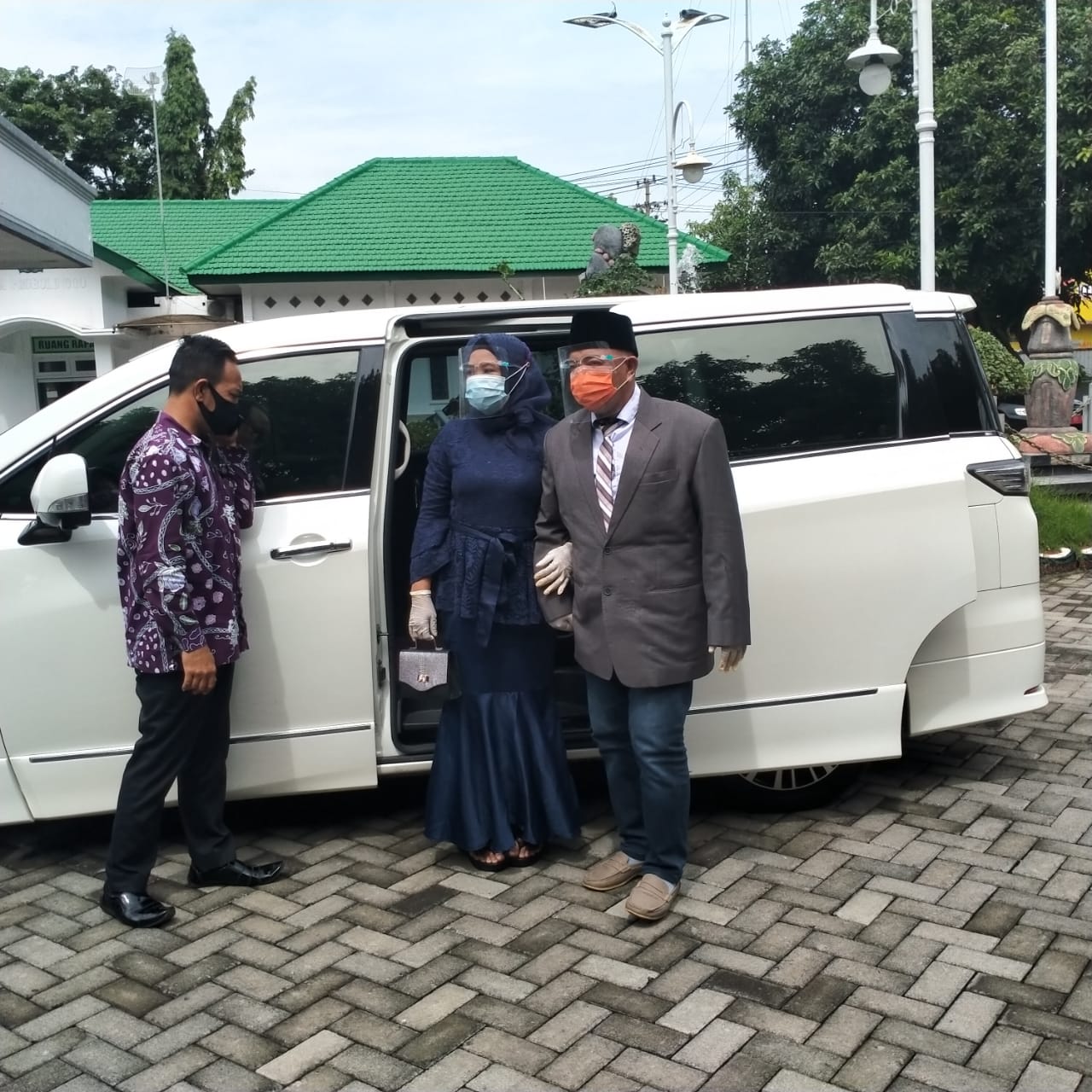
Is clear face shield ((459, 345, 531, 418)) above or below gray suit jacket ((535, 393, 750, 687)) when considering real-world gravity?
above

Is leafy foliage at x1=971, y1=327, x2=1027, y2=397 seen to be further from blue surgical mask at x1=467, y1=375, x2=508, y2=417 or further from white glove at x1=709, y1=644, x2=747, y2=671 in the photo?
white glove at x1=709, y1=644, x2=747, y2=671

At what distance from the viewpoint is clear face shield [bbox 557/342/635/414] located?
12.1ft

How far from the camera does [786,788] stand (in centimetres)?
455

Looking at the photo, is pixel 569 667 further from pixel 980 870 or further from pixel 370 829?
pixel 980 870

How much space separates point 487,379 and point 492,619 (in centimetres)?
78

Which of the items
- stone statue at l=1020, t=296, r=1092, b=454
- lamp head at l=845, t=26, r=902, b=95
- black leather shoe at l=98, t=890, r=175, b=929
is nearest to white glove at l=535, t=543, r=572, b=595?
black leather shoe at l=98, t=890, r=175, b=929

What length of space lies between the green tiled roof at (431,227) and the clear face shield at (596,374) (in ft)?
54.9

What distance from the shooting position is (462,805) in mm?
4105

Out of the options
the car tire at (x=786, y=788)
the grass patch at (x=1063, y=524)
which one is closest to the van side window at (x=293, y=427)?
the car tire at (x=786, y=788)

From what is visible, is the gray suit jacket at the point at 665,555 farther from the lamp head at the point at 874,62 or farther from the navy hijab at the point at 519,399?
the lamp head at the point at 874,62

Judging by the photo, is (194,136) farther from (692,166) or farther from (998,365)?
(998,365)

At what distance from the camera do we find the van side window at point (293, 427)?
13.4 feet

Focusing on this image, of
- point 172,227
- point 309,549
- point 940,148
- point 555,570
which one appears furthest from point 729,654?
point 940,148

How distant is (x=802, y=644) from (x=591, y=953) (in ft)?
4.36
